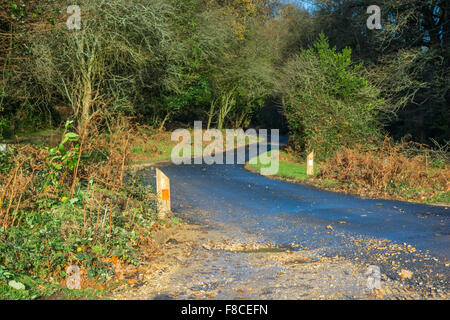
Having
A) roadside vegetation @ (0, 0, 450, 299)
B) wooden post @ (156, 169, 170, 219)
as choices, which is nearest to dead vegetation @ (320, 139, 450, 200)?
roadside vegetation @ (0, 0, 450, 299)

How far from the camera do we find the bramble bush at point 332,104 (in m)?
22.6

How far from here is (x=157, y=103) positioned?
32188mm

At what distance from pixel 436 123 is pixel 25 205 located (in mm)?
23807

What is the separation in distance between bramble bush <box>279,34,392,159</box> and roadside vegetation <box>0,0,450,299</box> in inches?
2.9

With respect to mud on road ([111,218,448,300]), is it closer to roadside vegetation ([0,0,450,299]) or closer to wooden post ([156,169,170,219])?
roadside vegetation ([0,0,450,299])

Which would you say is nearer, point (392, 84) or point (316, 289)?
point (316, 289)

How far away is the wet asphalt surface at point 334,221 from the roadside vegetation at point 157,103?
1557 mm

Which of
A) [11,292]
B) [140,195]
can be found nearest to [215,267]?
[11,292]

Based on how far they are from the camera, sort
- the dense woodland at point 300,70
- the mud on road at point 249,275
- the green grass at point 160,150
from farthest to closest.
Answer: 1. the green grass at point 160,150
2. the dense woodland at point 300,70
3. the mud on road at point 249,275

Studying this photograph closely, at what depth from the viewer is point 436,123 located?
2542 cm

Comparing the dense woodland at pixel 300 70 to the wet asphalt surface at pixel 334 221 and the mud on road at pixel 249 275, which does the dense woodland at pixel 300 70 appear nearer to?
the wet asphalt surface at pixel 334 221

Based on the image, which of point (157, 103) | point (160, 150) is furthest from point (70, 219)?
point (157, 103)

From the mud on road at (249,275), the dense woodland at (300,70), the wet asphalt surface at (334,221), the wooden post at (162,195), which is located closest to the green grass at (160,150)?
the dense woodland at (300,70)
